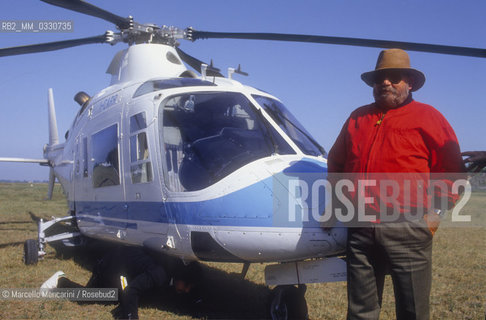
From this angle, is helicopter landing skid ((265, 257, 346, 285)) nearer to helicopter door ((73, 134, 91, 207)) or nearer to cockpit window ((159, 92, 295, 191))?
cockpit window ((159, 92, 295, 191))

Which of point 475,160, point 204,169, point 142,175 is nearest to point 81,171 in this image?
point 142,175

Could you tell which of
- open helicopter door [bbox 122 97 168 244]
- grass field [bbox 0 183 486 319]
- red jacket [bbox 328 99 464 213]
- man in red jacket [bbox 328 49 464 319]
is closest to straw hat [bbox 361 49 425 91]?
man in red jacket [bbox 328 49 464 319]

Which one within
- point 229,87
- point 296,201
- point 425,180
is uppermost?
point 229,87

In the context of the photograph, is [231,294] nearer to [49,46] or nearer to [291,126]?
[291,126]

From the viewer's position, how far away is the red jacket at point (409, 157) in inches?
106

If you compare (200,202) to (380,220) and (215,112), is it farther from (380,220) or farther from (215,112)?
(380,220)

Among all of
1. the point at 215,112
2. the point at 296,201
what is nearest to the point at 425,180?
the point at 296,201

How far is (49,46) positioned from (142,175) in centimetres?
366

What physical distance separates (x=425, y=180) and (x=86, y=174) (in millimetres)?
5197

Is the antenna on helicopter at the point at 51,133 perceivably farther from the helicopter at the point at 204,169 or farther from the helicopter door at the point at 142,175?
the helicopter door at the point at 142,175

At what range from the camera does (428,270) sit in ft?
8.87

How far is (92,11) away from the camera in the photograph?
21.5 feet

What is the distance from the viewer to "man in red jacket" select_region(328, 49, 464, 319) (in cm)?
A: 267

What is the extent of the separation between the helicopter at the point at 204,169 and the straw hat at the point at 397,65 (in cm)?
113
